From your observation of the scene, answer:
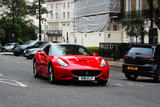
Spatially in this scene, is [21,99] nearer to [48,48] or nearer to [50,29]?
[48,48]

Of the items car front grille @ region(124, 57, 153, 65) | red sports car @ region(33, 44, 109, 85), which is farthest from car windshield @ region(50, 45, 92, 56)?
car front grille @ region(124, 57, 153, 65)

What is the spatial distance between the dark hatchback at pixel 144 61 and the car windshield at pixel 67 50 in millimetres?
3310

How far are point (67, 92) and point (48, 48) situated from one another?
14.7ft

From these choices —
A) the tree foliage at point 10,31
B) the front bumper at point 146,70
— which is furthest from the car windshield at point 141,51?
the tree foliage at point 10,31

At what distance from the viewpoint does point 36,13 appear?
242 ft

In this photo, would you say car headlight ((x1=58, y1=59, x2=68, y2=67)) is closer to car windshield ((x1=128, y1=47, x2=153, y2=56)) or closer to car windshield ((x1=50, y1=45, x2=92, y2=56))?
car windshield ((x1=50, y1=45, x2=92, y2=56))

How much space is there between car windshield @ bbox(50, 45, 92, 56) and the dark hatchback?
331 centimetres

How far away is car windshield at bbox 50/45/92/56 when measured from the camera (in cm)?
1463

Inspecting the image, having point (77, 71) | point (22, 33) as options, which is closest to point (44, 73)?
point (77, 71)

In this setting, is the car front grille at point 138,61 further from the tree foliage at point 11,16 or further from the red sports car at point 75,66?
the tree foliage at point 11,16

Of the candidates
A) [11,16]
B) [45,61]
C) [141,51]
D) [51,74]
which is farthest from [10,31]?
[51,74]

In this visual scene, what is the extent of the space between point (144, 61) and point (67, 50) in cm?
400

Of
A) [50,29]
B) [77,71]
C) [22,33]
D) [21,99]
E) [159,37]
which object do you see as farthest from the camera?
[50,29]

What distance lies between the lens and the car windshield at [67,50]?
1463 centimetres
